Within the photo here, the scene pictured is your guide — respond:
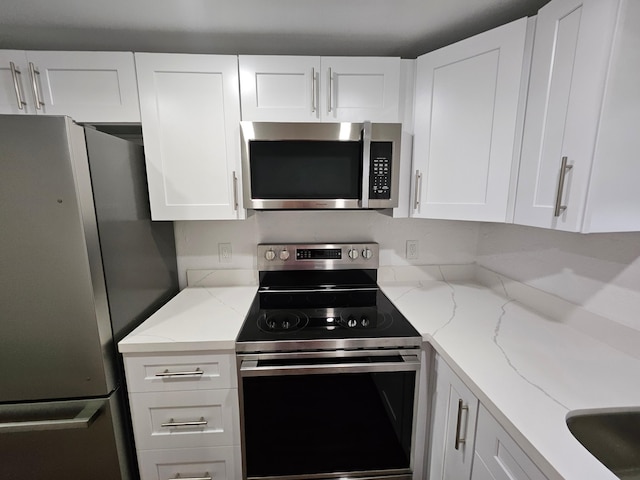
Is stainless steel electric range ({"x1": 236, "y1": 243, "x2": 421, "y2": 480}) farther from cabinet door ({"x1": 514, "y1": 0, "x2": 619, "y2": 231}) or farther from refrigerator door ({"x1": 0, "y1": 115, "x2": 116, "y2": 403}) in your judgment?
cabinet door ({"x1": 514, "y1": 0, "x2": 619, "y2": 231})

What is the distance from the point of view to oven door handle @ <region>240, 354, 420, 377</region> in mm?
1007

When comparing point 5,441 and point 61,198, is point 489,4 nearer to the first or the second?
point 61,198

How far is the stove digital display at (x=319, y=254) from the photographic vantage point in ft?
5.16

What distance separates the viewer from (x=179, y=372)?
1033 millimetres

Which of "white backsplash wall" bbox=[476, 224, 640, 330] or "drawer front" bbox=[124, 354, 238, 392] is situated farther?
"drawer front" bbox=[124, 354, 238, 392]

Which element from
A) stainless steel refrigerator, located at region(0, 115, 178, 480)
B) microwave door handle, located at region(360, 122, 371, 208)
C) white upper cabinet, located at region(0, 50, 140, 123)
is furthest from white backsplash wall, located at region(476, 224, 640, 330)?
white upper cabinet, located at region(0, 50, 140, 123)

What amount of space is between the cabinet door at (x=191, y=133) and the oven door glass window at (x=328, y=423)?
0.84 metres

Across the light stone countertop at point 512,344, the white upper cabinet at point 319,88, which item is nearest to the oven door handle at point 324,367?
the light stone countertop at point 512,344

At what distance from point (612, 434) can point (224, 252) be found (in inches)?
67.6

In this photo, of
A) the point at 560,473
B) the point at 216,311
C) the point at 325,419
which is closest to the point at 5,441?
the point at 216,311

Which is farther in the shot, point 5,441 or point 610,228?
point 5,441

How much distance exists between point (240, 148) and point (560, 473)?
4.62 ft

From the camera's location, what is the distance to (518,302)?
1354 mm

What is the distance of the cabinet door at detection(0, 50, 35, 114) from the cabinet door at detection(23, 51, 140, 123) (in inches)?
1.2
